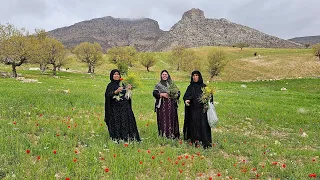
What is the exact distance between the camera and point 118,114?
32.3ft

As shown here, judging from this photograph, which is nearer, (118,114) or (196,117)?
(118,114)

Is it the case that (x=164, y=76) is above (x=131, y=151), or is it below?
above

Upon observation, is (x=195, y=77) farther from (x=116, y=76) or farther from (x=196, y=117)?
(x=116, y=76)

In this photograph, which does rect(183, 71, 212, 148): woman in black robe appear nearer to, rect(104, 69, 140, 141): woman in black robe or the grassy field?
the grassy field

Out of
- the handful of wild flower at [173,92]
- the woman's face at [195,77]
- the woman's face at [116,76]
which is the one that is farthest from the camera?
the handful of wild flower at [173,92]

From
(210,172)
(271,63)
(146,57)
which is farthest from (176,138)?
(271,63)

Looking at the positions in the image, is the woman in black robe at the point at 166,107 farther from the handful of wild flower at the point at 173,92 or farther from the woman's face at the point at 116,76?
the woman's face at the point at 116,76

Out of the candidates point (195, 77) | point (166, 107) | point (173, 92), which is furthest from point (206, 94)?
point (166, 107)

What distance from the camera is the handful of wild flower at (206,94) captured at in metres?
9.69

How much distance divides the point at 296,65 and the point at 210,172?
7292cm

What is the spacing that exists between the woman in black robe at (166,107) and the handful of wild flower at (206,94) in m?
1.16

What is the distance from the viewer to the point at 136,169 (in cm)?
681

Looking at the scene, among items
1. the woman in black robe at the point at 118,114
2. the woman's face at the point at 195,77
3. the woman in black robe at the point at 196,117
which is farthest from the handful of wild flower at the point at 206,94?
the woman in black robe at the point at 118,114

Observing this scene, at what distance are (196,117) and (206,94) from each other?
103 centimetres
